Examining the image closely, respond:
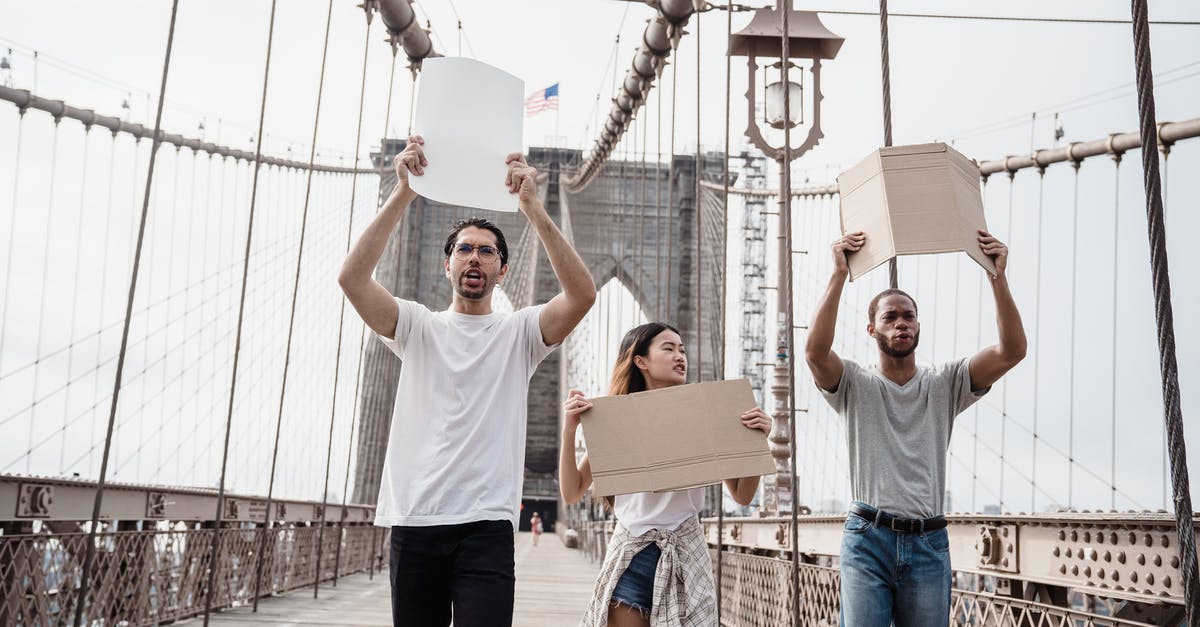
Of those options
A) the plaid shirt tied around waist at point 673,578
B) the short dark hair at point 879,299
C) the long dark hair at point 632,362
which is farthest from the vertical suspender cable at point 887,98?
the plaid shirt tied around waist at point 673,578

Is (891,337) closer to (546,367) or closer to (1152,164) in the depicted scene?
(1152,164)

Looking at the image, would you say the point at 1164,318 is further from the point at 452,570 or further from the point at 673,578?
the point at 452,570

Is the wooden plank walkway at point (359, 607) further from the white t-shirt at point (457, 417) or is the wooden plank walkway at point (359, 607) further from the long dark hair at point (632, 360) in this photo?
the white t-shirt at point (457, 417)

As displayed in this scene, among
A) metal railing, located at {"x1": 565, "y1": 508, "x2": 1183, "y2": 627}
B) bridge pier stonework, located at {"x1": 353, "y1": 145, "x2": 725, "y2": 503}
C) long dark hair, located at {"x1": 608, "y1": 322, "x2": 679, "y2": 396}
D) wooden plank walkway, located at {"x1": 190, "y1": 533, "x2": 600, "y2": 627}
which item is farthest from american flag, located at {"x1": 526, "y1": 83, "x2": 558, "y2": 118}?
long dark hair, located at {"x1": 608, "y1": 322, "x2": 679, "y2": 396}

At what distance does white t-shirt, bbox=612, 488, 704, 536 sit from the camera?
7.56ft

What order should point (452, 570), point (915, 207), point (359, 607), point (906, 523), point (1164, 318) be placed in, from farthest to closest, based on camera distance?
point (359, 607), point (906, 523), point (915, 207), point (452, 570), point (1164, 318)

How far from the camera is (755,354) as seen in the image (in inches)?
1115

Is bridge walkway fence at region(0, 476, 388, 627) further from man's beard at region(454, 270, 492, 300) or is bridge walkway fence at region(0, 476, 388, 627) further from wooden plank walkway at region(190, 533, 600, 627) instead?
man's beard at region(454, 270, 492, 300)

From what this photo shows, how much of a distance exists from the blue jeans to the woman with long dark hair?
0.29 m

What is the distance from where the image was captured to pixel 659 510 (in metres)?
2.31

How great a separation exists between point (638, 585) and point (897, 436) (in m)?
0.66

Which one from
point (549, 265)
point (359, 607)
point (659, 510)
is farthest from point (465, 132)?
point (549, 265)

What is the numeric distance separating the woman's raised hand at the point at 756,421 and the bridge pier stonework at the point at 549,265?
15841 millimetres

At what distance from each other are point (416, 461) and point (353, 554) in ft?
27.5
